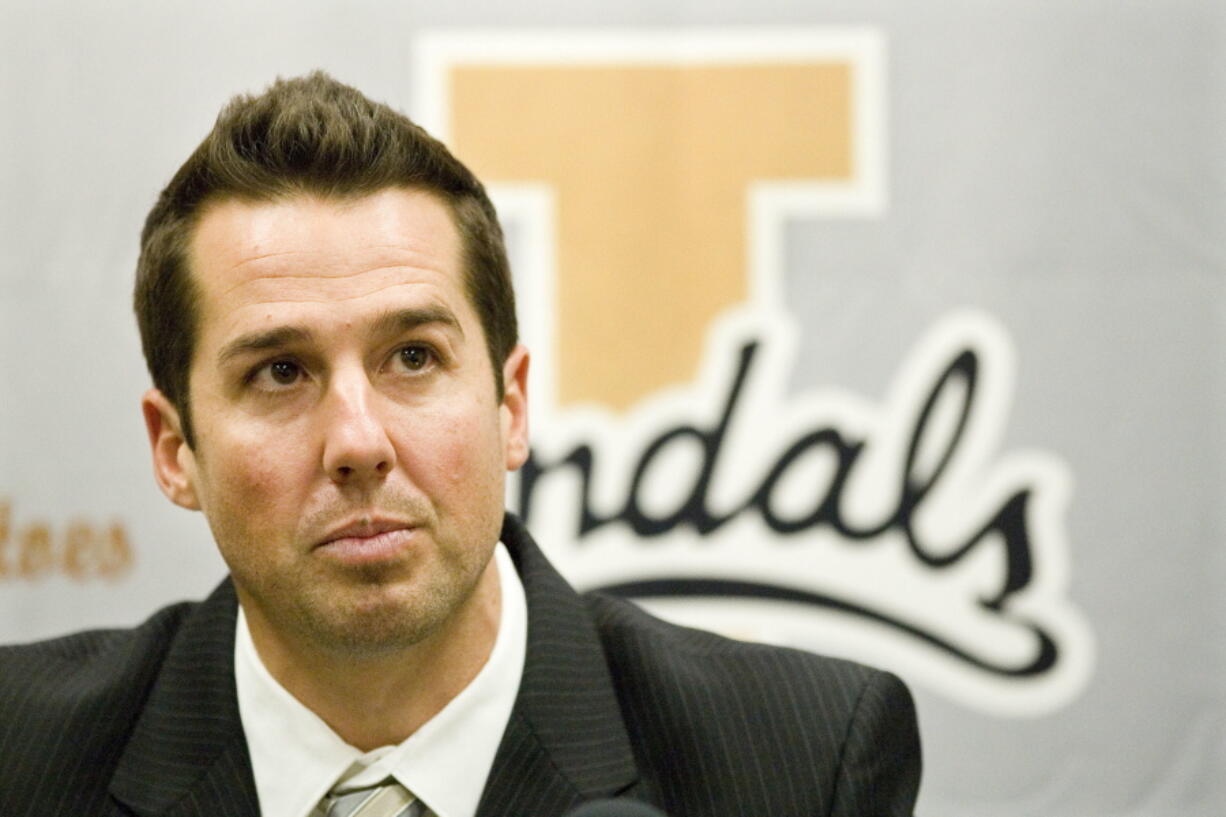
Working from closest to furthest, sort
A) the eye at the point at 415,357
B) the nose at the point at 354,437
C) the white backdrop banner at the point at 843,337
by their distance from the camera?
the nose at the point at 354,437 < the eye at the point at 415,357 < the white backdrop banner at the point at 843,337

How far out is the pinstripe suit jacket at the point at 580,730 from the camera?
1.39 meters

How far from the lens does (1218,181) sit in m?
2.16

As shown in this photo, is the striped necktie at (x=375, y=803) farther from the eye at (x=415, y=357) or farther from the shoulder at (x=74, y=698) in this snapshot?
the eye at (x=415, y=357)

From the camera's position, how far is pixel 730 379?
7.11ft

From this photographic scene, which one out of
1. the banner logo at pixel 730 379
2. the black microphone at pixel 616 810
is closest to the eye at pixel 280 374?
the black microphone at pixel 616 810

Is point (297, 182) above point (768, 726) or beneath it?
above

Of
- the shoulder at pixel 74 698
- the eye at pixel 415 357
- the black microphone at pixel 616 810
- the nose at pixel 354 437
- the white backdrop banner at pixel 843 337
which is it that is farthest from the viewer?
the white backdrop banner at pixel 843 337

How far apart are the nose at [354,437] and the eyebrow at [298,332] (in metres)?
0.06

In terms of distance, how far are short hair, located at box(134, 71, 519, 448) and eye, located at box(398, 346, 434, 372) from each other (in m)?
0.11

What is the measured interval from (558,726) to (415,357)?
1.32ft

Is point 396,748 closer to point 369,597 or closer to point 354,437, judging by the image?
point 369,597

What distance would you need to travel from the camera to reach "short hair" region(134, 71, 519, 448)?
138cm

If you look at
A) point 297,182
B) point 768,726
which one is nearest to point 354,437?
point 297,182

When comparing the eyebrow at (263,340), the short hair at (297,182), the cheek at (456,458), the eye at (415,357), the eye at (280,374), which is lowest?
the cheek at (456,458)
